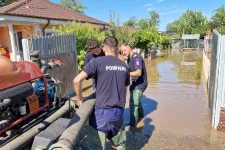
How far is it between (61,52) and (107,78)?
13.3ft

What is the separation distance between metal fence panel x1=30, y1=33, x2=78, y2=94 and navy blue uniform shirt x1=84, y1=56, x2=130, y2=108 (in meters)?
3.17

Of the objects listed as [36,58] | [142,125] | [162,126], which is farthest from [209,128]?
[36,58]

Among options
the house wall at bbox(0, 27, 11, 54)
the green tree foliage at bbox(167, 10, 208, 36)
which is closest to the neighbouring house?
the house wall at bbox(0, 27, 11, 54)

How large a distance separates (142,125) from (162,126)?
1.47ft

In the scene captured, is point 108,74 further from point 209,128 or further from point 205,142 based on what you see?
point 209,128

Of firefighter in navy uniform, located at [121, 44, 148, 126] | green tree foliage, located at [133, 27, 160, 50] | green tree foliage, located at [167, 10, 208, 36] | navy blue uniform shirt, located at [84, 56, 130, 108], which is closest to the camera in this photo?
navy blue uniform shirt, located at [84, 56, 130, 108]

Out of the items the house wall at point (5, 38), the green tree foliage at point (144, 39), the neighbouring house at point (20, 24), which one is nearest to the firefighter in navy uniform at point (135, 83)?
the neighbouring house at point (20, 24)

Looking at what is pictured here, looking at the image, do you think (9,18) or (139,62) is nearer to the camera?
(139,62)

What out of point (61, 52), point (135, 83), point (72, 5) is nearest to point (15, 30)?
point (61, 52)

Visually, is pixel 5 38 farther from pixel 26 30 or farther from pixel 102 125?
pixel 102 125

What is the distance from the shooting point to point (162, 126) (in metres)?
4.67

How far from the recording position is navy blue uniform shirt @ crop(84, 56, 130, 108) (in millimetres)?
2625

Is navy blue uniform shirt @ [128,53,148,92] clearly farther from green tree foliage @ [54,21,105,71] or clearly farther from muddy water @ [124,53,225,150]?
green tree foliage @ [54,21,105,71]

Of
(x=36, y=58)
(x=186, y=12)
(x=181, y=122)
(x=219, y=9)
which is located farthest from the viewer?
(x=186, y=12)
